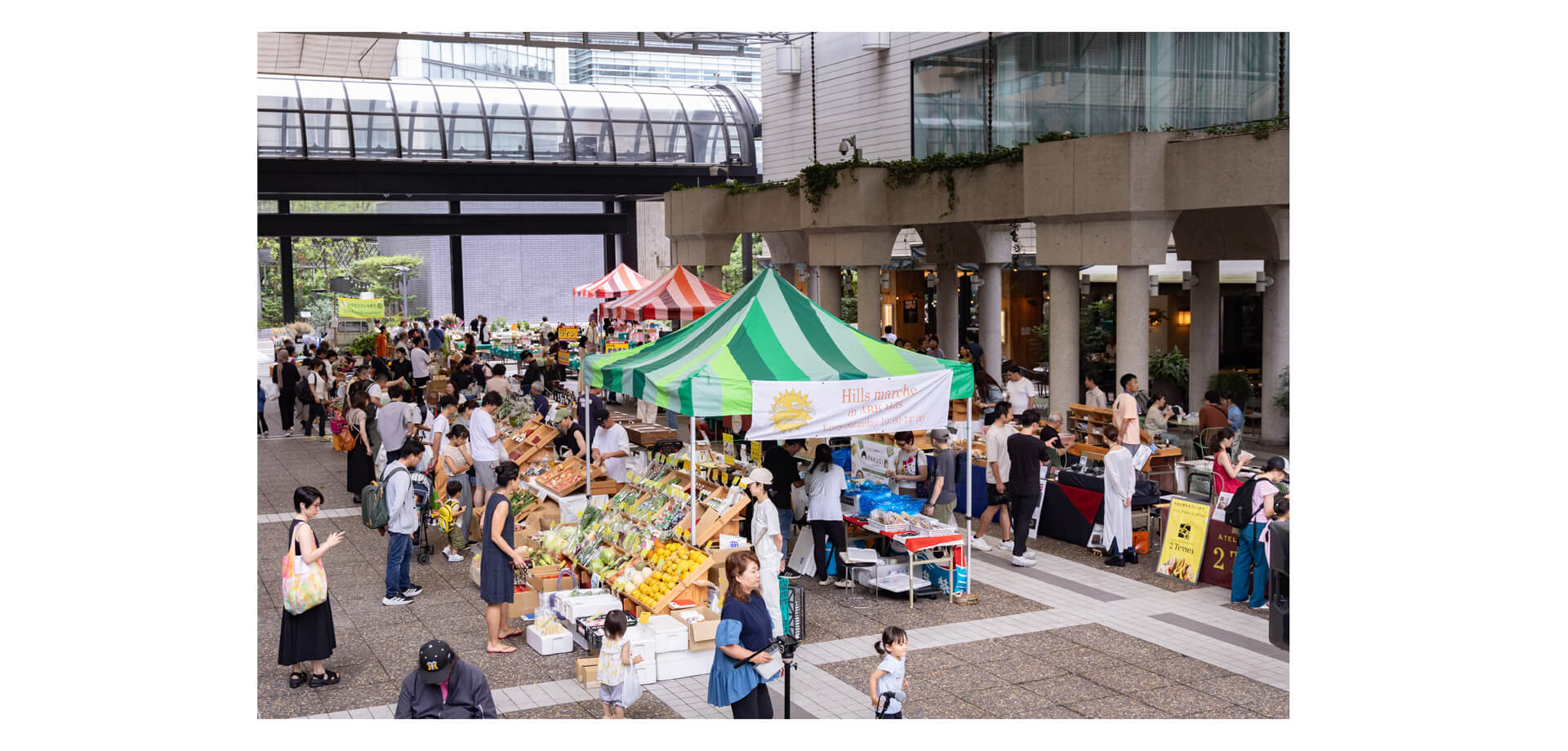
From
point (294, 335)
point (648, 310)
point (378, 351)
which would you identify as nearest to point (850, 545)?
point (648, 310)

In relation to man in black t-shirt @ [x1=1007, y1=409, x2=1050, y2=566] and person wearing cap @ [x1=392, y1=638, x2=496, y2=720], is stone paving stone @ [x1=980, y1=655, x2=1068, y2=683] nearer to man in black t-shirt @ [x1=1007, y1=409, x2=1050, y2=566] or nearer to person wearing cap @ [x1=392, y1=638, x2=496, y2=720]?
man in black t-shirt @ [x1=1007, y1=409, x2=1050, y2=566]

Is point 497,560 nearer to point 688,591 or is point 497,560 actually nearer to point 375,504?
point 688,591

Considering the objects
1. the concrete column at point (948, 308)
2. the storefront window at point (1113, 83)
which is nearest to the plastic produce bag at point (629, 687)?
the storefront window at point (1113, 83)

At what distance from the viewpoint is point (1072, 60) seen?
64.0ft

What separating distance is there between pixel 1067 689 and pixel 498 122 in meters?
26.8

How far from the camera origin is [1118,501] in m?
12.4

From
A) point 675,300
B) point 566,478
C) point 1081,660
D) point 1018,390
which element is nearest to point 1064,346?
point 1018,390

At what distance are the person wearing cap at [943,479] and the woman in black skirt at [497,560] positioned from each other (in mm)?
4211

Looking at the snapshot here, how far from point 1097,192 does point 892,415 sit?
7045 mm

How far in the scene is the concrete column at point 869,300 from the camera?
913 inches

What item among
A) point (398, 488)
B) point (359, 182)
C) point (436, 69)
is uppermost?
point (436, 69)

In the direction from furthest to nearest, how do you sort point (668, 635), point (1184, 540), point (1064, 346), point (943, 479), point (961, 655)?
point (1064, 346)
point (943, 479)
point (1184, 540)
point (961, 655)
point (668, 635)

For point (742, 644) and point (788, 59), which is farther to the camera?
point (788, 59)

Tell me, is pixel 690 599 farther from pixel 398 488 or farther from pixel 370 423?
pixel 370 423
